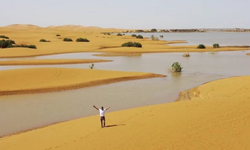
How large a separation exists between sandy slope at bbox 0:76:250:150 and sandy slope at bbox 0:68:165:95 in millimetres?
9302

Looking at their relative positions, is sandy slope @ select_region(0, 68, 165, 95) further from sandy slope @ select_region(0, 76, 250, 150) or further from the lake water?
sandy slope @ select_region(0, 76, 250, 150)

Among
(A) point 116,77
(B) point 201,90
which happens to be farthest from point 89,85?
(B) point 201,90

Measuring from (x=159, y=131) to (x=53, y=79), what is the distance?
1568cm

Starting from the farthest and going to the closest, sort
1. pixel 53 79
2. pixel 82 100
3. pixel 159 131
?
pixel 53 79 → pixel 82 100 → pixel 159 131

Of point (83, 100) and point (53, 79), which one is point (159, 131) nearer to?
point (83, 100)

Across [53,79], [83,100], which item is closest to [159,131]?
[83,100]

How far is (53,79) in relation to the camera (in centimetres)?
2470

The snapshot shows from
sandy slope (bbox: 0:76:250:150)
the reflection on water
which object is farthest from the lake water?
sandy slope (bbox: 0:76:250:150)

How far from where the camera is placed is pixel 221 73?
1110 inches

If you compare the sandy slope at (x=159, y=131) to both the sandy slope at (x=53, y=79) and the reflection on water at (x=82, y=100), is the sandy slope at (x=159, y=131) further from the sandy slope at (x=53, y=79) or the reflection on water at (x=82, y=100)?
the sandy slope at (x=53, y=79)

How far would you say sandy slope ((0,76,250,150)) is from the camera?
9.54 m

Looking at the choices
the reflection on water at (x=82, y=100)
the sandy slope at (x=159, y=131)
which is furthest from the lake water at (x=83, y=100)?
the sandy slope at (x=159, y=131)

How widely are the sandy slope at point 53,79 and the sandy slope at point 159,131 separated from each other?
930 centimetres

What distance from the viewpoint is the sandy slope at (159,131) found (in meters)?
9.54
